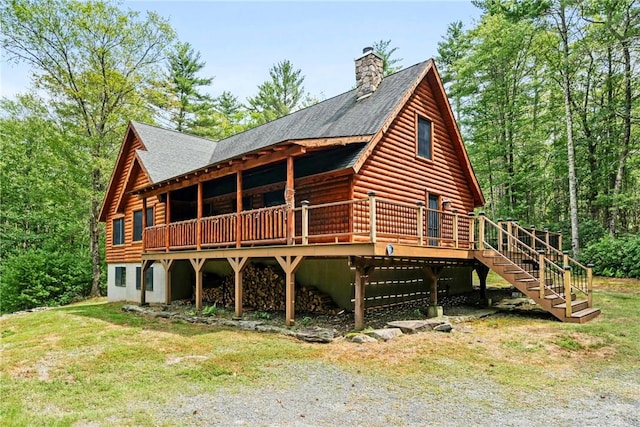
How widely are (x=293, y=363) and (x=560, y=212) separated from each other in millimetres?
24778

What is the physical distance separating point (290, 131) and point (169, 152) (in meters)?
6.47

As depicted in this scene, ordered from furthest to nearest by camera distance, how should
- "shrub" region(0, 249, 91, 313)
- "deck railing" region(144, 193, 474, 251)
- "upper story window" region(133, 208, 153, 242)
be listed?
1. "shrub" region(0, 249, 91, 313)
2. "upper story window" region(133, 208, 153, 242)
3. "deck railing" region(144, 193, 474, 251)

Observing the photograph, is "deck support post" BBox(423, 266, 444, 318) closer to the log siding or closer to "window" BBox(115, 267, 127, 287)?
the log siding

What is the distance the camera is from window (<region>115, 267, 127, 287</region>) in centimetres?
1827

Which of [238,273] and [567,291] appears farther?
[238,273]

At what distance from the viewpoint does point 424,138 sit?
43.8 ft

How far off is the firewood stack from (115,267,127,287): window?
22.1 feet

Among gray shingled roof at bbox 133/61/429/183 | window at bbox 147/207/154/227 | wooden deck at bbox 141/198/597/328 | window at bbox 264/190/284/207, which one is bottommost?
wooden deck at bbox 141/198/597/328

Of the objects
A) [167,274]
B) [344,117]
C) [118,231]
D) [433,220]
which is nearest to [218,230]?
[167,274]

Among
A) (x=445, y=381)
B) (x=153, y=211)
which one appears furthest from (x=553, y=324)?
(x=153, y=211)

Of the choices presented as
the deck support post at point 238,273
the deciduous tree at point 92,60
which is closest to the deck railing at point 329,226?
the deck support post at point 238,273

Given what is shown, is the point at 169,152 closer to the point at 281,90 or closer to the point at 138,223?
the point at 138,223

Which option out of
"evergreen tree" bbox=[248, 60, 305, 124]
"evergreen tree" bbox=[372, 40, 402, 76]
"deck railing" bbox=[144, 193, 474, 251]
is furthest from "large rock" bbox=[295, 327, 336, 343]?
"evergreen tree" bbox=[248, 60, 305, 124]

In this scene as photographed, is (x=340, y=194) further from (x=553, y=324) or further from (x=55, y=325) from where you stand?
(x=55, y=325)
